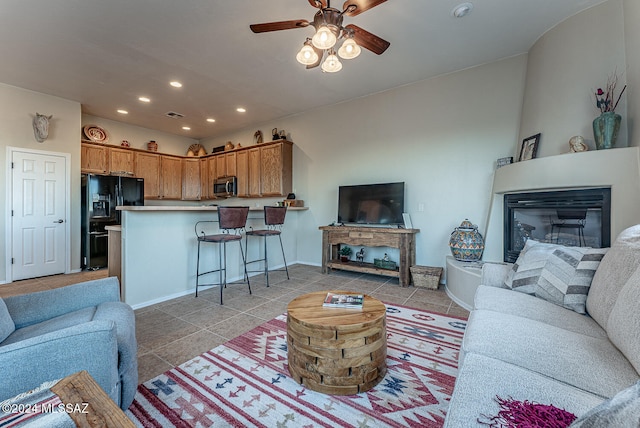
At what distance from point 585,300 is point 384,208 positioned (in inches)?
106

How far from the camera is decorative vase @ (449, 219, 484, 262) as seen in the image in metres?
3.19

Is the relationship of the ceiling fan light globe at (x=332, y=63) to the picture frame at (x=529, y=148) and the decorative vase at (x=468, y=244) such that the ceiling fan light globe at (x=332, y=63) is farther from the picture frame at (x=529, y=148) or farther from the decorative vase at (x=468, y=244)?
the decorative vase at (x=468, y=244)

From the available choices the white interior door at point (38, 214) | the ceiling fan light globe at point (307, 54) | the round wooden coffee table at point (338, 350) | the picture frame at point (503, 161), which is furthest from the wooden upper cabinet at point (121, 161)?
the picture frame at point (503, 161)

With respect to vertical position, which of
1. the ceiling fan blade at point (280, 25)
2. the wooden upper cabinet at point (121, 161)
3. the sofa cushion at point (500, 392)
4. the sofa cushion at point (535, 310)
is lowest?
the sofa cushion at point (500, 392)

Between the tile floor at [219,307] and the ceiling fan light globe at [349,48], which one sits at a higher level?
the ceiling fan light globe at [349,48]

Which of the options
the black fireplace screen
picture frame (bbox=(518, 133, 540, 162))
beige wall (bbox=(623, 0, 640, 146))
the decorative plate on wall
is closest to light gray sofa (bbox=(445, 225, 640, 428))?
the black fireplace screen

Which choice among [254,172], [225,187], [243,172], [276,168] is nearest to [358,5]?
[276,168]

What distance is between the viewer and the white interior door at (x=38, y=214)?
407cm

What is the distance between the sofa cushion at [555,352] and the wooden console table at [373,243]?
224cm

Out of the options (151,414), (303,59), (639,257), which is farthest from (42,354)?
(639,257)

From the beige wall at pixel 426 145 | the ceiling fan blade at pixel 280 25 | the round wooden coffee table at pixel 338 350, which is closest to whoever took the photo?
the round wooden coffee table at pixel 338 350

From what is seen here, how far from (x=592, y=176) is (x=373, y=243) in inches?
92.9

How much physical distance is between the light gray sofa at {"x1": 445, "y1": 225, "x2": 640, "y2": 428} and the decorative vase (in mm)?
1566

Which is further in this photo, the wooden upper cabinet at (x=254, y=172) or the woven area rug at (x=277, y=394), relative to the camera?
the wooden upper cabinet at (x=254, y=172)
